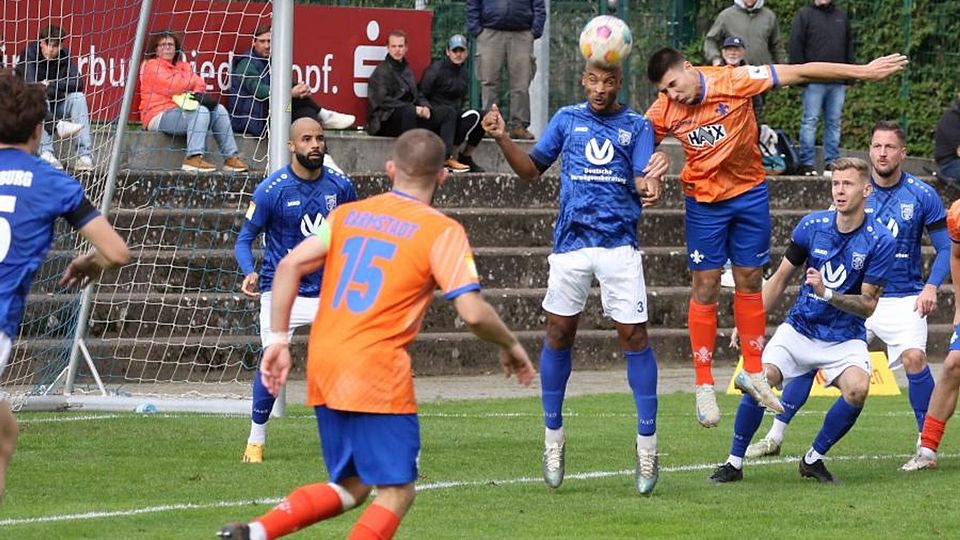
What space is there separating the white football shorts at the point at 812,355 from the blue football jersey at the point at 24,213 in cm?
461

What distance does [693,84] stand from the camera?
35.0 ft

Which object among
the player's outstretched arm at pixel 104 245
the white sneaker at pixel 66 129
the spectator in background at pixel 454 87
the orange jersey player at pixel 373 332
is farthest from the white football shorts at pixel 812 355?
the spectator in background at pixel 454 87

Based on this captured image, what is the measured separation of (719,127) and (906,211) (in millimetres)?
1680

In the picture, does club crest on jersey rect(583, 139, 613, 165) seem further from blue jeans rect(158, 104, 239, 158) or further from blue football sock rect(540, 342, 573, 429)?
blue jeans rect(158, 104, 239, 158)

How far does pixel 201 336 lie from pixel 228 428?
4.02 metres

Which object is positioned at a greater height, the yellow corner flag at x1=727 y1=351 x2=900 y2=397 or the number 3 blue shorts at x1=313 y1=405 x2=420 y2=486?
the number 3 blue shorts at x1=313 y1=405 x2=420 y2=486

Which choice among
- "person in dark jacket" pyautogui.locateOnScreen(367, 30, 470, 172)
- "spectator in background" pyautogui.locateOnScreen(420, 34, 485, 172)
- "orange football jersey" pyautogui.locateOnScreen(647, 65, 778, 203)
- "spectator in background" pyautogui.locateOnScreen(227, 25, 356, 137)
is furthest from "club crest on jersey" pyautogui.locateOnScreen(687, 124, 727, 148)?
"spectator in background" pyautogui.locateOnScreen(420, 34, 485, 172)

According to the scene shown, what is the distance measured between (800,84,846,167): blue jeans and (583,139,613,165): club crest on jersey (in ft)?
37.3

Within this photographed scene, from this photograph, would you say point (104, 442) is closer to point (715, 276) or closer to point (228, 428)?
point (228, 428)

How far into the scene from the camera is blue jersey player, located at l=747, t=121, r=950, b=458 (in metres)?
11.4

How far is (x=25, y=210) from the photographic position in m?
7.38

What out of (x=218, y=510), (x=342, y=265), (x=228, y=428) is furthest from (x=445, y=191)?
(x=342, y=265)

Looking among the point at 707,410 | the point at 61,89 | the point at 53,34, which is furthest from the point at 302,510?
the point at 53,34

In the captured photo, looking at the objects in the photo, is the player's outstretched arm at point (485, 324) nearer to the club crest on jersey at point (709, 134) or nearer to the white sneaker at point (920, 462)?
the club crest on jersey at point (709, 134)
